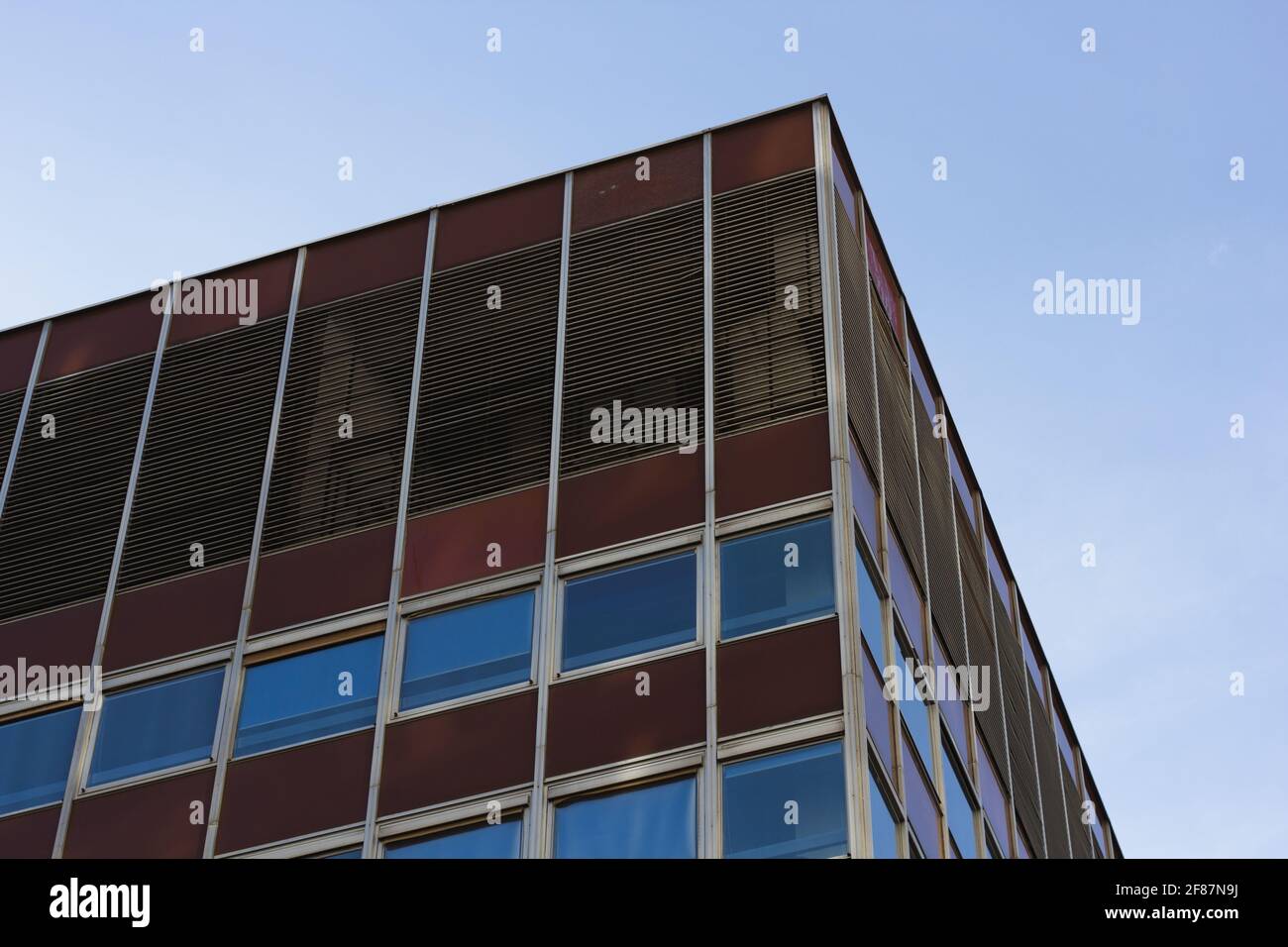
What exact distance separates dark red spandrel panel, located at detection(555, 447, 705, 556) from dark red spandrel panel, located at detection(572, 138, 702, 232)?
4.50 meters

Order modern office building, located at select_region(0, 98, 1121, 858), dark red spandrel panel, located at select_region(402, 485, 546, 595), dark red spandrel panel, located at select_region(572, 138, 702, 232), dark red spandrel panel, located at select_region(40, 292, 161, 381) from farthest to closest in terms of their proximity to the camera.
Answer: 1. dark red spandrel panel, located at select_region(40, 292, 161, 381)
2. dark red spandrel panel, located at select_region(572, 138, 702, 232)
3. dark red spandrel panel, located at select_region(402, 485, 546, 595)
4. modern office building, located at select_region(0, 98, 1121, 858)

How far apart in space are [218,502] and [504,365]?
437 cm

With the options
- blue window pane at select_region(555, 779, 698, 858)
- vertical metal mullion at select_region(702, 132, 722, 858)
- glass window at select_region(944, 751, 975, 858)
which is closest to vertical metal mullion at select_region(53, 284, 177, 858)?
blue window pane at select_region(555, 779, 698, 858)

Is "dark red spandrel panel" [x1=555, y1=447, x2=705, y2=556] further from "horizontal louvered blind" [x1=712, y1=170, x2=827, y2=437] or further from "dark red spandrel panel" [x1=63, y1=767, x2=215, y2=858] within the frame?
"dark red spandrel panel" [x1=63, y1=767, x2=215, y2=858]

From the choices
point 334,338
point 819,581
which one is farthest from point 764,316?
point 334,338

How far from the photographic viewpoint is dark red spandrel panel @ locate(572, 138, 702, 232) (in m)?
27.0

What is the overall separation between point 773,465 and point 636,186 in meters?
5.67

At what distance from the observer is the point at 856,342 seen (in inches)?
1006

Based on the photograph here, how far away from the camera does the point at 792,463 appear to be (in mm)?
23469

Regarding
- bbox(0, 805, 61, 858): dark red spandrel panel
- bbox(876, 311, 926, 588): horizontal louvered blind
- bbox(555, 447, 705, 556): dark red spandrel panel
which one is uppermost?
bbox(876, 311, 926, 588): horizontal louvered blind

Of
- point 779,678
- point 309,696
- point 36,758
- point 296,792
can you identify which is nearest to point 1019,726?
point 779,678

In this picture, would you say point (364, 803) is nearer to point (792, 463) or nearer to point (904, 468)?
point (792, 463)
